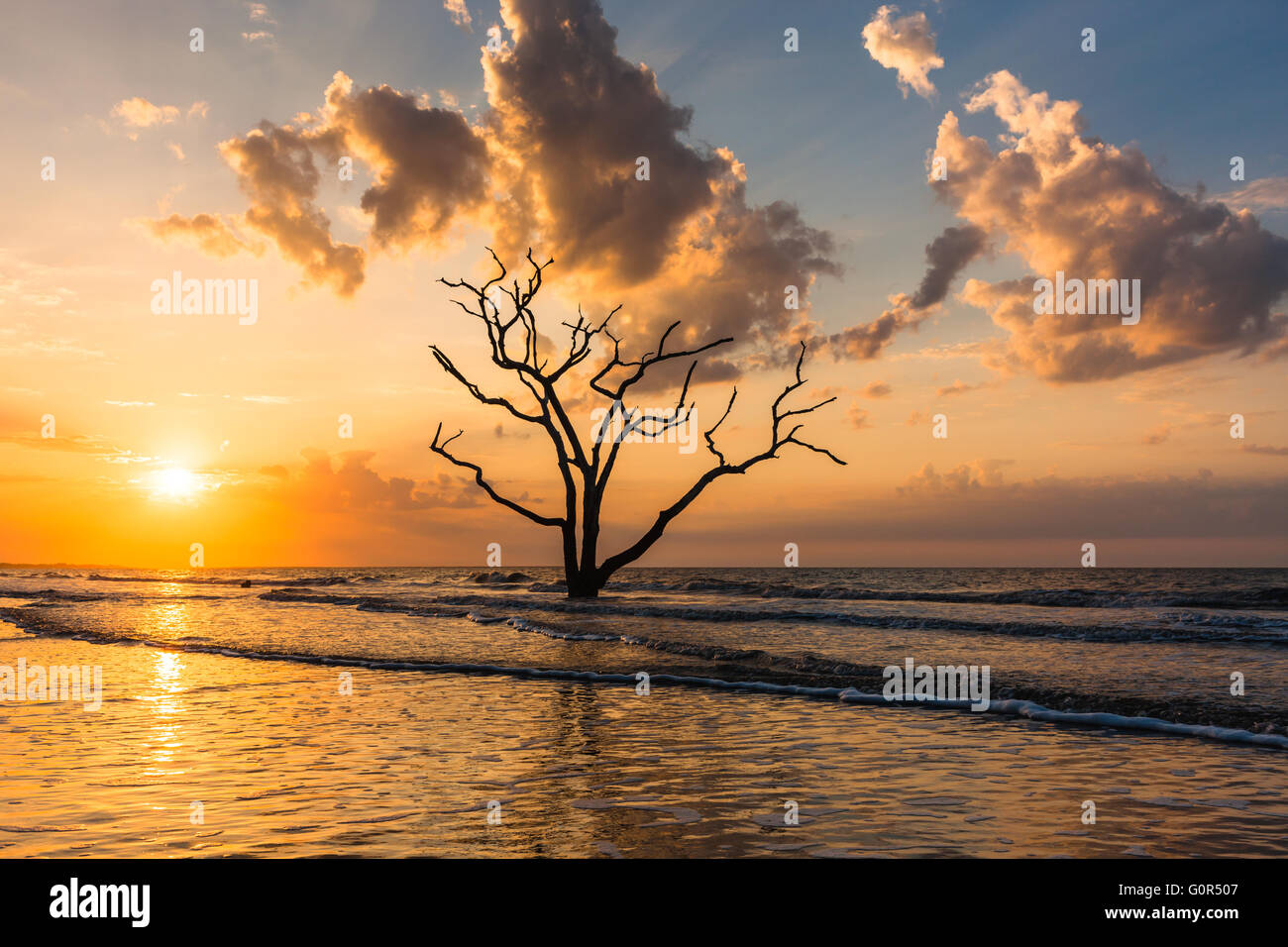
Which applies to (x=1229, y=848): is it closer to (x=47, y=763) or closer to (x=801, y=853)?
(x=801, y=853)

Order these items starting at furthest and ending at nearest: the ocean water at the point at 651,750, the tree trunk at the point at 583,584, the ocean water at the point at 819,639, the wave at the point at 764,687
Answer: the tree trunk at the point at 583,584
the ocean water at the point at 819,639
the wave at the point at 764,687
the ocean water at the point at 651,750

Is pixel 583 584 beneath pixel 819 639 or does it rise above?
beneath

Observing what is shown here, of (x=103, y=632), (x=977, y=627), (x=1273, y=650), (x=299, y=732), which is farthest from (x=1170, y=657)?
(x=103, y=632)

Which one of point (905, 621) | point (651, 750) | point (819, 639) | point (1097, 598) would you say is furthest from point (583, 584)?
point (651, 750)

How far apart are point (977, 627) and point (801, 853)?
1552 centimetres

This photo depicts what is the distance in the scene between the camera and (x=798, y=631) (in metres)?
17.3

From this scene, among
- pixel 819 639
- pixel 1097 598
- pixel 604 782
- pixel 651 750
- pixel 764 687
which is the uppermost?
pixel 604 782

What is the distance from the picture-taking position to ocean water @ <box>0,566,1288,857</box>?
446cm

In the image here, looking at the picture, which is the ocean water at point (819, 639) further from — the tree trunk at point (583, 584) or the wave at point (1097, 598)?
the tree trunk at point (583, 584)

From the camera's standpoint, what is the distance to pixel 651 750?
6.68 metres

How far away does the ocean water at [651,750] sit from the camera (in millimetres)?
4461

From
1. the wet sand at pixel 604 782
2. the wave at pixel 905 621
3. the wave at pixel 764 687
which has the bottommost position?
the wave at pixel 905 621

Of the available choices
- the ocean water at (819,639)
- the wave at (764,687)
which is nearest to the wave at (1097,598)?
the ocean water at (819,639)

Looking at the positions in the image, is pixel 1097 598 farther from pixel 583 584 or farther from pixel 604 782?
pixel 604 782
